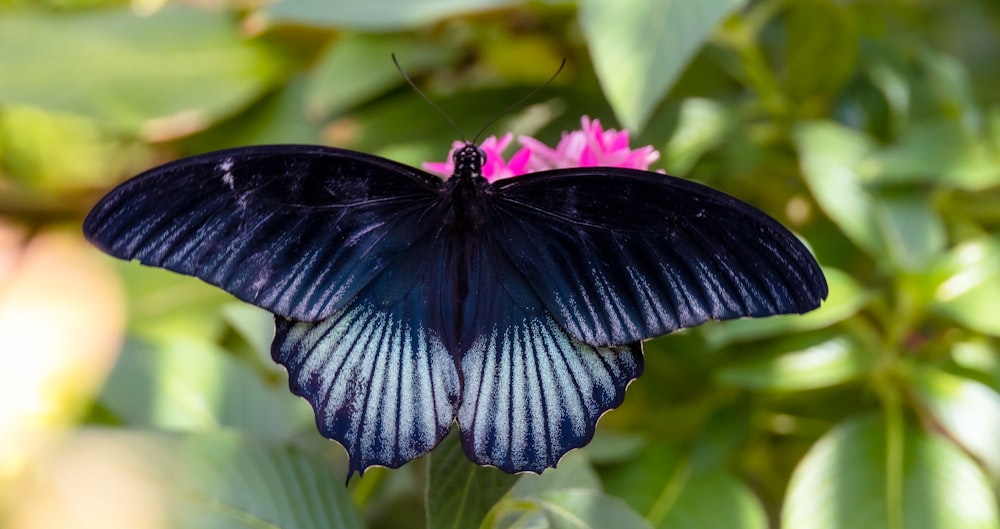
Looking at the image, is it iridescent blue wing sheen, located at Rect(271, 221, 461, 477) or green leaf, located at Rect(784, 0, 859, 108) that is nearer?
iridescent blue wing sheen, located at Rect(271, 221, 461, 477)

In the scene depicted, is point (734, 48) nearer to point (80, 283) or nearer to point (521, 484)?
point (521, 484)

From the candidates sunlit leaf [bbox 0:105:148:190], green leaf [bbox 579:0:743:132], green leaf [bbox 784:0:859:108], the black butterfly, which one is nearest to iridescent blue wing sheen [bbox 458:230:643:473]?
the black butterfly

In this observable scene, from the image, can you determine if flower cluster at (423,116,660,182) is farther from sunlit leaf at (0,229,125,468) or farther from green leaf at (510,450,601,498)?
sunlit leaf at (0,229,125,468)

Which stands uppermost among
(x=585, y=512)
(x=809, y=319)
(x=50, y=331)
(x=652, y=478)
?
(x=50, y=331)

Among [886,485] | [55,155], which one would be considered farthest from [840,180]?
[55,155]

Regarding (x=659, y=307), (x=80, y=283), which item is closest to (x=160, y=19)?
(x=80, y=283)

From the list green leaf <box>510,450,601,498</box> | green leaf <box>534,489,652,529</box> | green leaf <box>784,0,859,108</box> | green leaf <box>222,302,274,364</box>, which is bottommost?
green leaf <box>534,489,652,529</box>

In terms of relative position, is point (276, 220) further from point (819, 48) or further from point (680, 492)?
point (819, 48)
